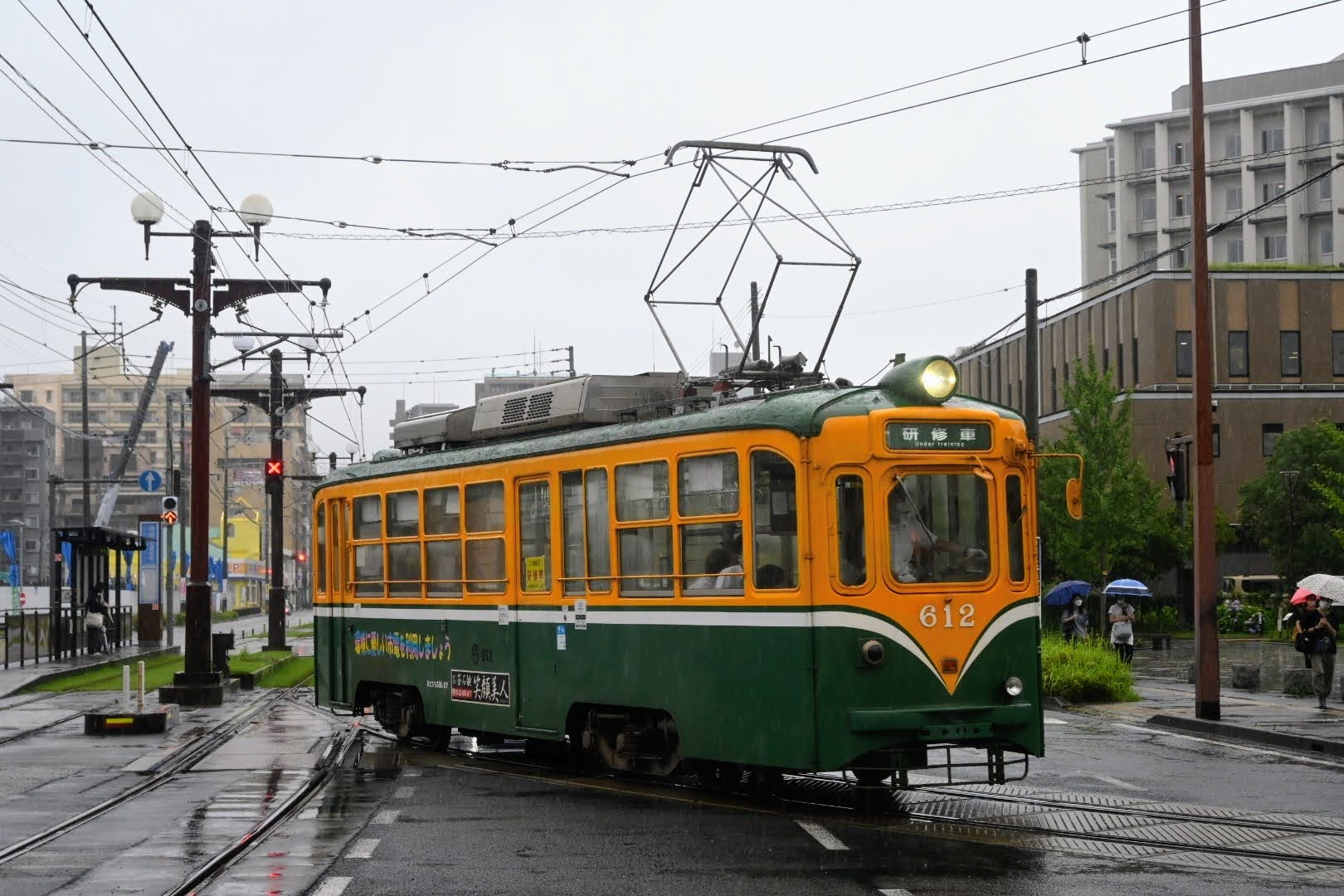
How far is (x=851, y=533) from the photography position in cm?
1179

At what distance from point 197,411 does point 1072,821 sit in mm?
15427

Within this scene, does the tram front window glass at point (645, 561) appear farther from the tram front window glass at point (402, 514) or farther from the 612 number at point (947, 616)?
the tram front window glass at point (402, 514)

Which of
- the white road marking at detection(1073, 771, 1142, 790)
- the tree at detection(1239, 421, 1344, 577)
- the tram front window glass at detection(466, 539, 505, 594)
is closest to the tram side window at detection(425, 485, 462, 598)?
the tram front window glass at detection(466, 539, 505, 594)

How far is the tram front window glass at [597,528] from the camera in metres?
13.6

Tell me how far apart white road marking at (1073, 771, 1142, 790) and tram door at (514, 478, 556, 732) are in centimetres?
458

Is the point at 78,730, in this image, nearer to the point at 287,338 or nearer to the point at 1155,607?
the point at 287,338

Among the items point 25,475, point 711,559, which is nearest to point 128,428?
point 25,475

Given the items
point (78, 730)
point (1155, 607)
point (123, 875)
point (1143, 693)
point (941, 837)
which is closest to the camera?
point (123, 875)

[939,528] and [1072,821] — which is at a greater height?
[939,528]

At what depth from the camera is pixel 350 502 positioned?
18.1 metres

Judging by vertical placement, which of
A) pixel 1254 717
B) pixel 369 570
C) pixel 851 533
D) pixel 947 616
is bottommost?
pixel 1254 717

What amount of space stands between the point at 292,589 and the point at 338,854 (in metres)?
129

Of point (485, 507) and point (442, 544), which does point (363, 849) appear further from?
point (442, 544)

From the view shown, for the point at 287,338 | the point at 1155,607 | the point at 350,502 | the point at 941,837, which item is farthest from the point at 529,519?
the point at 1155,607
